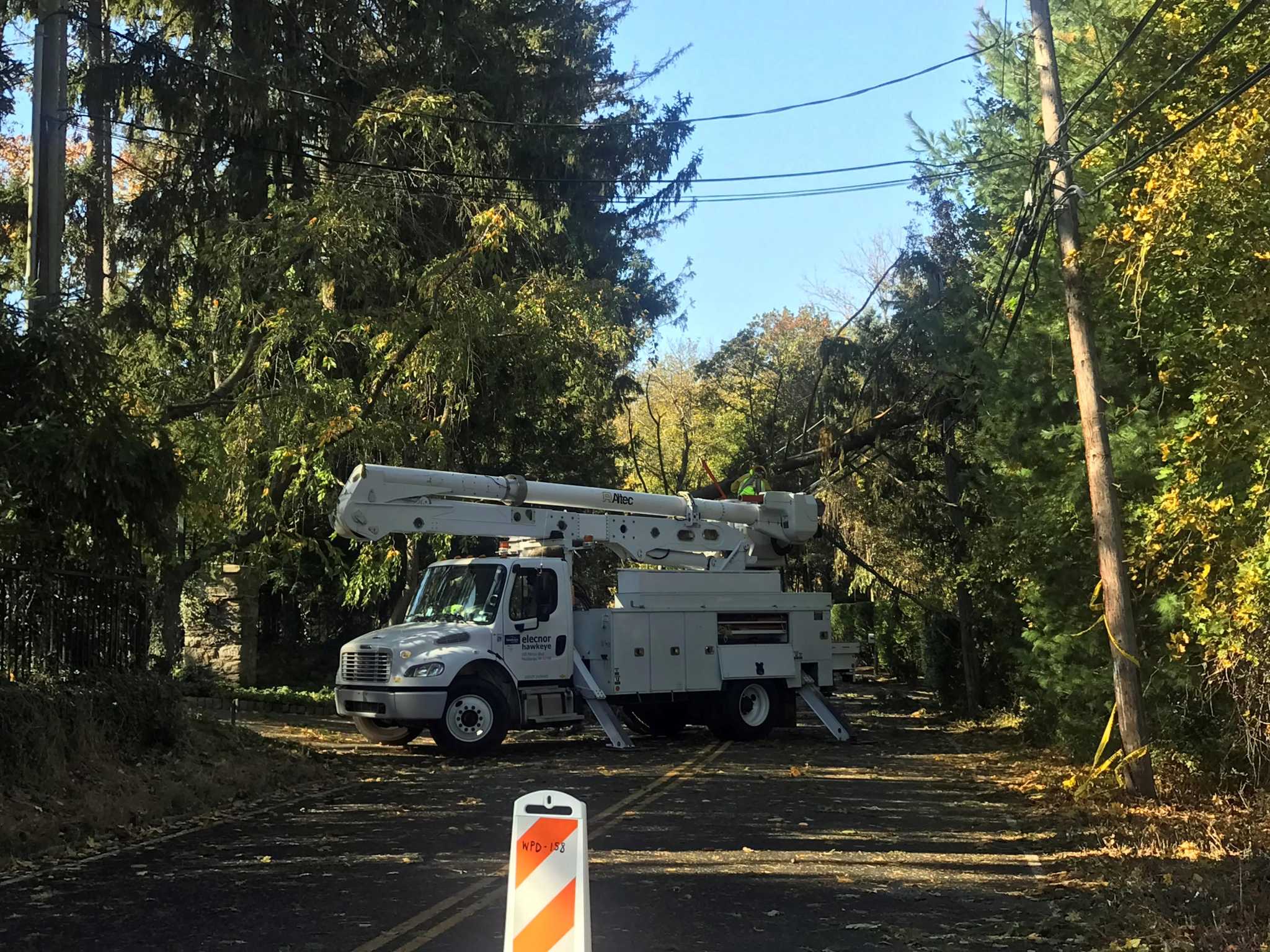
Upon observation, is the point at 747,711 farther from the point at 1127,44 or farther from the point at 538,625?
the point at 1127,44

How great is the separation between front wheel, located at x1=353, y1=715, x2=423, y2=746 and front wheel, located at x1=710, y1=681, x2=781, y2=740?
520 centimetres

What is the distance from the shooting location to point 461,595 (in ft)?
62.2

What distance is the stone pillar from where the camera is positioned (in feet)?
92.0

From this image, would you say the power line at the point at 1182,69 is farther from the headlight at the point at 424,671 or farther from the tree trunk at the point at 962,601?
the tree trunk at the point at 962,601

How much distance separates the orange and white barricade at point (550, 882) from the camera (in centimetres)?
509

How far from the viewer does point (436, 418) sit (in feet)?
71.3

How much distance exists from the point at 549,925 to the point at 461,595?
14.0 meters

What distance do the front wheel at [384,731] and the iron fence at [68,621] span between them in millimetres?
3949

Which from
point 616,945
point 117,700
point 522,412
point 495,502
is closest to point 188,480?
point 117,700

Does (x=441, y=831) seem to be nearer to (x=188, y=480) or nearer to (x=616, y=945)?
(x=616, y=945)

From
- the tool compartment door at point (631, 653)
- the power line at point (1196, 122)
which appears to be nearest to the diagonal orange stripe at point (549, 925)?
the power line at point (1196, 122)

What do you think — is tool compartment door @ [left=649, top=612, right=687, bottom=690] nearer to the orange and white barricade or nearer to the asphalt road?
the asphalt road

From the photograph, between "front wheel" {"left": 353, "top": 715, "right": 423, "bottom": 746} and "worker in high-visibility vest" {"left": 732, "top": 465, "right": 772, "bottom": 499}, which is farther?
"worker in high-visibility vest" {"left": 732, "top": 465, "right": 772, "bottom": 499}

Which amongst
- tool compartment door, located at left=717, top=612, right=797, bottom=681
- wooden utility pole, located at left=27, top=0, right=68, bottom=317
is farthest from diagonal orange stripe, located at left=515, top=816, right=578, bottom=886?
tool compartment door, located at left=717, top=612, right=797, bottom=681
